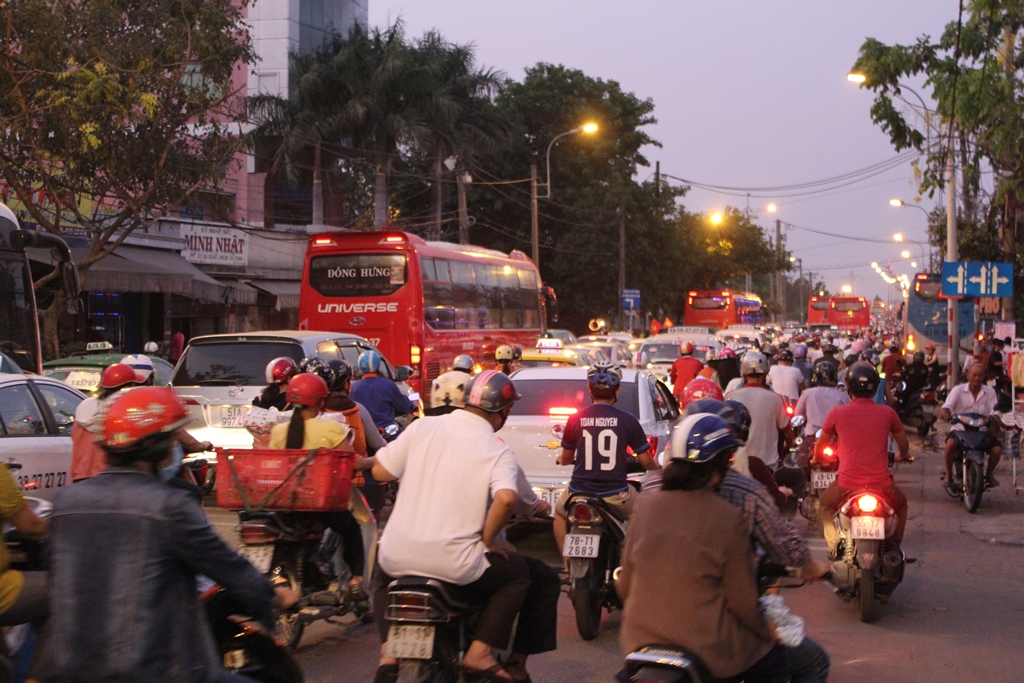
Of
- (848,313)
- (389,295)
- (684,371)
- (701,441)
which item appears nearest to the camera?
(701,441)

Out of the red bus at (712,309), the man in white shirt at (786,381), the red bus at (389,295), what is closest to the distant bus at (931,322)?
the red bus at (389,295)

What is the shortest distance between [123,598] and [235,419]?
8.37 metres

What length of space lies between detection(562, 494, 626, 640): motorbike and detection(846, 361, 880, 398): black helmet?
79.8 inches

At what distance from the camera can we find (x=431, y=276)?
2211 cm

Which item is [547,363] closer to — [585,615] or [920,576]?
[920,576]

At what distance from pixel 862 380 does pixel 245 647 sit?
5289 mm

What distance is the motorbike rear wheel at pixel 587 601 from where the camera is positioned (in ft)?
23.9

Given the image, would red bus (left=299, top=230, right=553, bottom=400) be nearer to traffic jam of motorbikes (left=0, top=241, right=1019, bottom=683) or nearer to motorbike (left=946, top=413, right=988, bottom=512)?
motorbike (left=946, top=413, right=988, bottom=512)

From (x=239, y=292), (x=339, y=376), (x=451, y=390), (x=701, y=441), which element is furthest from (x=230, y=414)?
(x=239, y=292)

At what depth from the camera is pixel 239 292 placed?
1334 inches

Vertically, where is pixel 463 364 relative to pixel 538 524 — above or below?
A: above

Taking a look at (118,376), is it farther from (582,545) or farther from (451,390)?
(582,545)

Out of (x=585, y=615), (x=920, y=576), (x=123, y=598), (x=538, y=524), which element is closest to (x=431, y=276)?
(x=538, y=524)

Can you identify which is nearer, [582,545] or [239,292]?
[582,545]
